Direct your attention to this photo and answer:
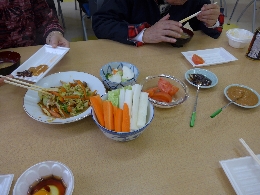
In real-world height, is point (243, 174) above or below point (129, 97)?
below

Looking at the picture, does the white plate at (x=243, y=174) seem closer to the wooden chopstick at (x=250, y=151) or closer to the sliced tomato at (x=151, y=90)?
the wooden chopstick at (x=250, y=151)

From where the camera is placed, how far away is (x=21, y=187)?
1.80ft

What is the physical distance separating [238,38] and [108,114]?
98 centimetres

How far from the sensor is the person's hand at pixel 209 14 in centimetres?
133

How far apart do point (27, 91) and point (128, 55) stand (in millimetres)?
552

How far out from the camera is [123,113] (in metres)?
0.75

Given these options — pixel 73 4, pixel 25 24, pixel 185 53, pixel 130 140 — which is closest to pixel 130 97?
pixel 130 140

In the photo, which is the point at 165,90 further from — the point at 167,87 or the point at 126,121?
the point at 126,121

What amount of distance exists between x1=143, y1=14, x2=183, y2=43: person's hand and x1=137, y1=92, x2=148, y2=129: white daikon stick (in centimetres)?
57

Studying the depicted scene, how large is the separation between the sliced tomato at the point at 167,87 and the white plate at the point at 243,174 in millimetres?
349

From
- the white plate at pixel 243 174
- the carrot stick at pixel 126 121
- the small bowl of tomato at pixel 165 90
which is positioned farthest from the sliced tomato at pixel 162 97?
the white plate at pixel 243 174

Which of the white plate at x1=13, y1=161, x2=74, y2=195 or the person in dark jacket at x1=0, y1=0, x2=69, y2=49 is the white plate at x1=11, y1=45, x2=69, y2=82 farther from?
the white plate at x1=13, y1=161, x2=74, y2=195

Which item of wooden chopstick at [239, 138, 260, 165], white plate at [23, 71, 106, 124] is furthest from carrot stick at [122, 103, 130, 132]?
wooden chopstick at [239, 138, 260, 165]

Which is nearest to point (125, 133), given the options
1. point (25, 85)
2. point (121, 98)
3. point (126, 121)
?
point (126, 121)
